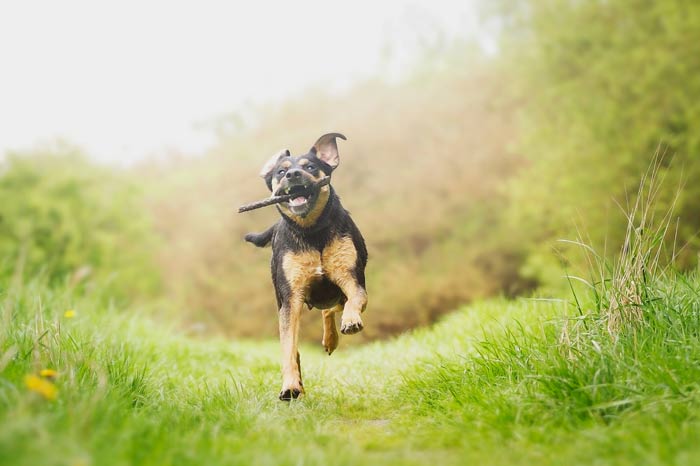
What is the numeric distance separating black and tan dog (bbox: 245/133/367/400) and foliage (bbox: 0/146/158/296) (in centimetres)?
1051

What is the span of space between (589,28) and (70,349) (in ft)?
38.7

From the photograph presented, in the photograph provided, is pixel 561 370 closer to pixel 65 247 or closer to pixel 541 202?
pixel 541 202

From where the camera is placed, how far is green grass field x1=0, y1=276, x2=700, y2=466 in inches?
114

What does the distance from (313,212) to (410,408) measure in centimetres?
155

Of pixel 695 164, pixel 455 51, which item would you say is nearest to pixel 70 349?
pixel 695 164

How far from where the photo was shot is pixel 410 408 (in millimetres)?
4441

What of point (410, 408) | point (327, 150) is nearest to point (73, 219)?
point (327, 150)

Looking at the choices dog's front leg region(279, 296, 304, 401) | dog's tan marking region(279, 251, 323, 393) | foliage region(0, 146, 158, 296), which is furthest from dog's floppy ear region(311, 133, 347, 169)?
foliage region(0, 146, 158, 296)

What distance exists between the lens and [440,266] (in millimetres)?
15977

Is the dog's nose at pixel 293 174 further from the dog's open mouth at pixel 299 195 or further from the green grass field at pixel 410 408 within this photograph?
the green grass field at pixel 410 408

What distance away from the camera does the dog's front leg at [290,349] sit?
4.65 m

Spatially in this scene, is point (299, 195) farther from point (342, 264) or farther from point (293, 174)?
point (342, 264)

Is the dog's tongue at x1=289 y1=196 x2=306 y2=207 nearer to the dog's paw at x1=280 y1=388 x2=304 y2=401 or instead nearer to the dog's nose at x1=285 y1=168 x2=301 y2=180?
the dog's nose at x1=285 y1=168 x2=301 y2=180

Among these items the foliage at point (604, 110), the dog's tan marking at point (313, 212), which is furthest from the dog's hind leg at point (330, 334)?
the foliage at point (604, 110)
